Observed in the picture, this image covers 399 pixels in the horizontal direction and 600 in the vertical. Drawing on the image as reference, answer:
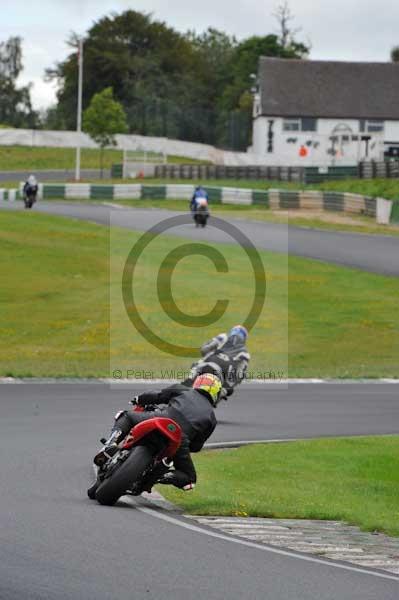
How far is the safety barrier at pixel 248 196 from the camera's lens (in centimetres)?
5450

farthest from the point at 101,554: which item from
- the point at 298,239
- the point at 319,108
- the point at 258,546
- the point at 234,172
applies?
the point at 319,108

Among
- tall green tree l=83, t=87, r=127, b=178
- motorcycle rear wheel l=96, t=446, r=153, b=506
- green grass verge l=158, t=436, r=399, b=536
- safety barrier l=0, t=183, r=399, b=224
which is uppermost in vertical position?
tall green tree l=83, t=87, r=127, b=178

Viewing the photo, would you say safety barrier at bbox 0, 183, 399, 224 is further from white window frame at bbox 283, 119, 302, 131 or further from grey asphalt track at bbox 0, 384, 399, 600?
grey asphalt track at bbox 0, 384, 399, 600

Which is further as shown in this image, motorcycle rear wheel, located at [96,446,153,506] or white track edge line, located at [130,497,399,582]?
motorcycle rear wheel, located at [96,446,153,506]

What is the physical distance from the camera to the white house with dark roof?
9181cm

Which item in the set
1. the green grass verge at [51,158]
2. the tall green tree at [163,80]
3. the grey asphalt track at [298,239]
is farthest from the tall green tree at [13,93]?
the grey asphalt track at [298,239]

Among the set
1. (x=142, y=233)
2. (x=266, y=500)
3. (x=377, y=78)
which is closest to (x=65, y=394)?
(x=266, y=500)

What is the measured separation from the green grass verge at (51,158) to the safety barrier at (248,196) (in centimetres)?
2469

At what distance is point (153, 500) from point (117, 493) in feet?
2.83

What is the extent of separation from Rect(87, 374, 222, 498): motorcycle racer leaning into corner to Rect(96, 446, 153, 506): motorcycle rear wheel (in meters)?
0.35

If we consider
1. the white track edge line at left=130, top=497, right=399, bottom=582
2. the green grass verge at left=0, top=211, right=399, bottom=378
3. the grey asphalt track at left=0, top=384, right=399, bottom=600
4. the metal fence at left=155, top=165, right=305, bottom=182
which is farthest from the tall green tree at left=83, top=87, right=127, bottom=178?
the white track edge line at left=130, top=497, right=399, bottom=582

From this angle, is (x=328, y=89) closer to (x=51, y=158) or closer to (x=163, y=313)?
(x=51, y=158)

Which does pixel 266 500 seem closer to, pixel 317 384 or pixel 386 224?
pixel 317 384

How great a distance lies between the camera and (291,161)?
91.8 metres
